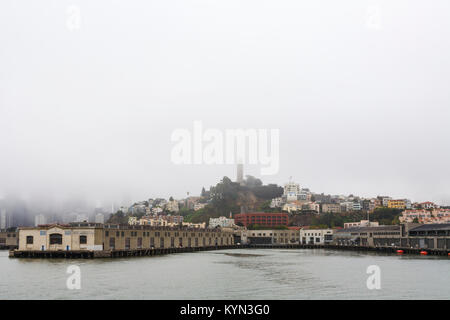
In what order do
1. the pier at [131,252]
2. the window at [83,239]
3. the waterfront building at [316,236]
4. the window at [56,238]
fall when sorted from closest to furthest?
1. the pier at [131,252]
2. the window at [83,239]
3. the window at [56,238]
4. the waterfront building at [316,236]

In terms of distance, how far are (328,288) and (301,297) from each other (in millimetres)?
6633

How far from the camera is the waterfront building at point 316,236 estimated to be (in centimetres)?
17250

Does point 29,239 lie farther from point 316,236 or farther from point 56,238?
point 316,236

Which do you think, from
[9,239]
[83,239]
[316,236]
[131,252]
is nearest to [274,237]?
[316,236]

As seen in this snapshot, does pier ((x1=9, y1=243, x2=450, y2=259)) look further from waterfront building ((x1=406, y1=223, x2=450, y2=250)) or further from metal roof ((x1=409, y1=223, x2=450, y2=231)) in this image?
metal roof ((x1=409, y1=223, x2=450, y2=231))

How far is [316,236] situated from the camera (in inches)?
6983

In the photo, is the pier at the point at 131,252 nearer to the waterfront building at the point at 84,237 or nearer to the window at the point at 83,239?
the waterfront building at the point at 84,237

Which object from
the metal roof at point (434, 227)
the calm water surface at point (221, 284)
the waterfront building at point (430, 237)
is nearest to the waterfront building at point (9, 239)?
the calm water surface at point (221, 284)

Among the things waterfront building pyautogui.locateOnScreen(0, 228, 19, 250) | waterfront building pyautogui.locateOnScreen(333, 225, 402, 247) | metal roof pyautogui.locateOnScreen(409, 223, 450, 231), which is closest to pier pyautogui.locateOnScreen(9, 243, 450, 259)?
waterfront building pyautogui.locateOnScreen(333, 225, 402, 247)

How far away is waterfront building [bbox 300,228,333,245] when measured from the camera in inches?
6791

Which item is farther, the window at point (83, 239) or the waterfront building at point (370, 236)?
the waterfront building at point (370, 236)
